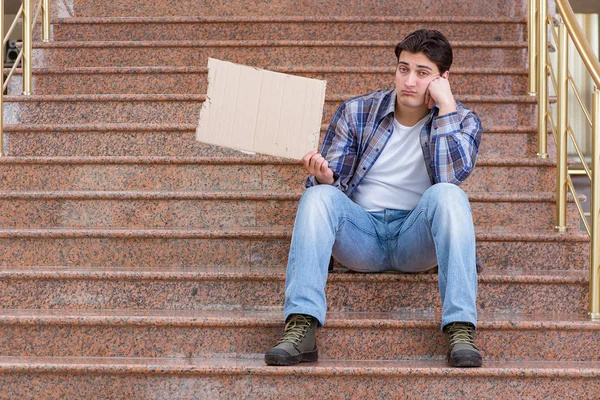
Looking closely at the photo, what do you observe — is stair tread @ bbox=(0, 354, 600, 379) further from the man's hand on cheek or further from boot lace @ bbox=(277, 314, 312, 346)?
the man's hand on cheek

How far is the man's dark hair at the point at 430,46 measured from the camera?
8.48 ft

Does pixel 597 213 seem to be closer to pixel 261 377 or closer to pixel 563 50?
pixel 563 50

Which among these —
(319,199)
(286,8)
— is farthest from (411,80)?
(286,8)

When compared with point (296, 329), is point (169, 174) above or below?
above

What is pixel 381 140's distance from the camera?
107 inches

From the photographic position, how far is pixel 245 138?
242 centimetres

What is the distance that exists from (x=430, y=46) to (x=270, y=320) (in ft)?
3.17

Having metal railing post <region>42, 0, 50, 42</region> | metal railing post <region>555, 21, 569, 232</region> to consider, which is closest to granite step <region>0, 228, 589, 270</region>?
metal railing post <region>555, 21, 569, 232</region>

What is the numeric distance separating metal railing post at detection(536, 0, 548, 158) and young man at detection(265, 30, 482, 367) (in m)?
0.85

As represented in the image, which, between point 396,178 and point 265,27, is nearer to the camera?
point 396,178

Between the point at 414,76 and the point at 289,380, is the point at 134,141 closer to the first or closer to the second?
the point at 414,76

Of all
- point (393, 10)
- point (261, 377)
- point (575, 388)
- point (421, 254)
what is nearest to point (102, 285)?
point (261, 377)

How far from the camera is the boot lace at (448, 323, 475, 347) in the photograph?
234 cm

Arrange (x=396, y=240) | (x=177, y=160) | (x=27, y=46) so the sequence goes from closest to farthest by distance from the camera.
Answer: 1. (x=396, y=240)
2. (x=177, y=160)
3. (x=27, y=46)
